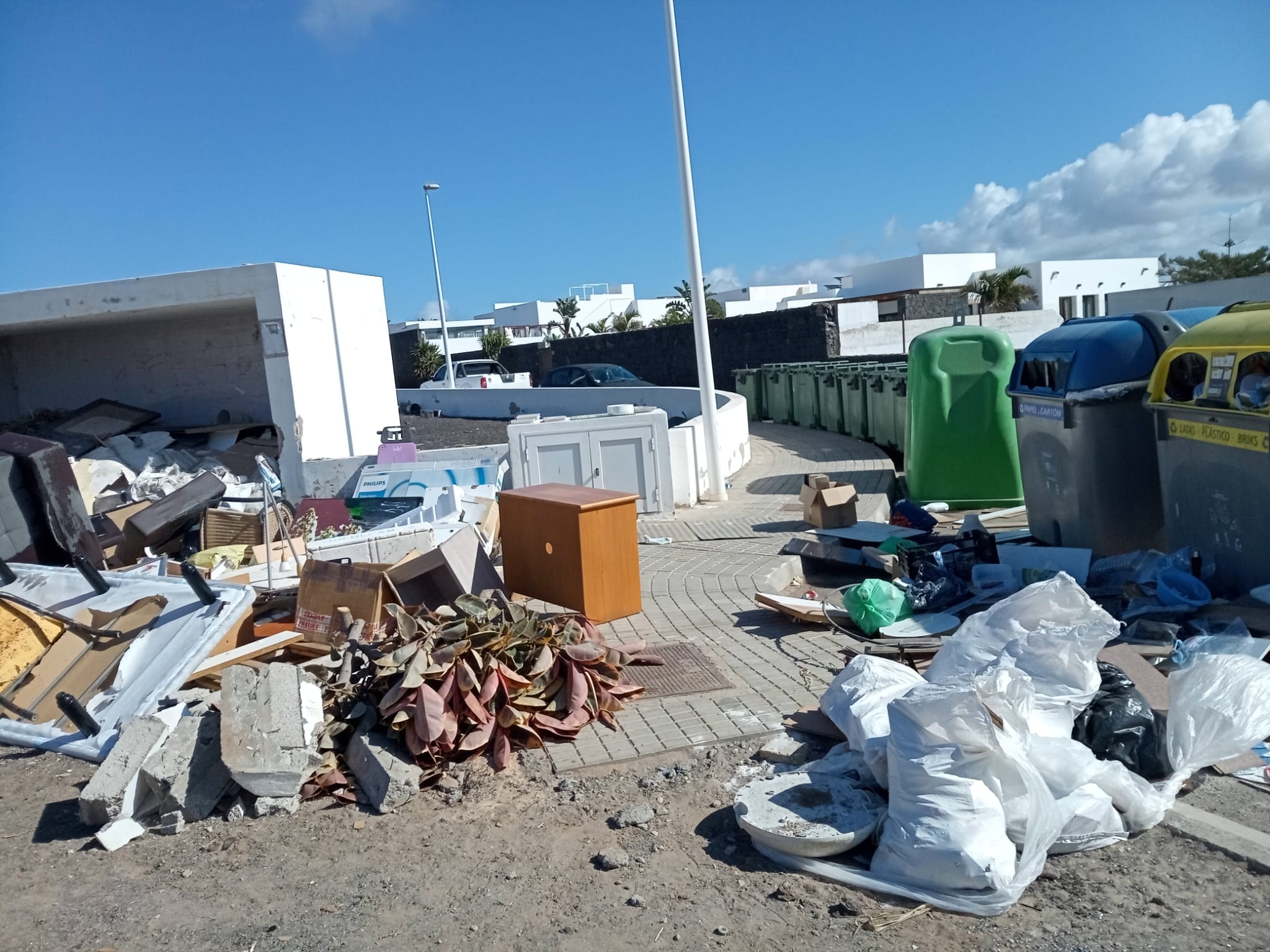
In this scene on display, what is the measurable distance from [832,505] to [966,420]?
2.28m

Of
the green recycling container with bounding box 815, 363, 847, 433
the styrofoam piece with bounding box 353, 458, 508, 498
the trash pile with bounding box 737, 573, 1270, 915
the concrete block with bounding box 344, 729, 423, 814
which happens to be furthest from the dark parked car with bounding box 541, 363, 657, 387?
the trash pile with bounding box 737, 573, 1270, 915

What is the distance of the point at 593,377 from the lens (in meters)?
23.4

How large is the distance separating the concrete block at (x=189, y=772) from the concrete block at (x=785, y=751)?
2.49m

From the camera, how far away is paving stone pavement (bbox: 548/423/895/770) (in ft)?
15.6

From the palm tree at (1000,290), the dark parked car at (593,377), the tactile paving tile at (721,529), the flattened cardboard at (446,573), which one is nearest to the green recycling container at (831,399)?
the dark parked car at (593,377)

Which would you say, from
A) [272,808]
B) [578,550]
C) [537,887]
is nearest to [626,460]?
[578,550]

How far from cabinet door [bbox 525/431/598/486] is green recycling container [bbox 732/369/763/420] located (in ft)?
40.7

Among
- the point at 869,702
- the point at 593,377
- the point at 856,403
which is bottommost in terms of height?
the point at 869,702

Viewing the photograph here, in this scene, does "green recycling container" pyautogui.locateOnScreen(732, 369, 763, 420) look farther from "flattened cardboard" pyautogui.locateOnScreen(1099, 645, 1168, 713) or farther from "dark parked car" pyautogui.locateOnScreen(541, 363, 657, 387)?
"flattened cardboard" pyautogui.locateOnScreen(1099, 645, 1168, 713)

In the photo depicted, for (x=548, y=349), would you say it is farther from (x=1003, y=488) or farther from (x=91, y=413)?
(x=1003, y=488)

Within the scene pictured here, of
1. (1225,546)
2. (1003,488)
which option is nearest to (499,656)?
(1225,546)

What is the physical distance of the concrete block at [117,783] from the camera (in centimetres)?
419

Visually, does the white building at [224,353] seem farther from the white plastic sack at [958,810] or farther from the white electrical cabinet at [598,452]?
the white plastic sack at [958,810]

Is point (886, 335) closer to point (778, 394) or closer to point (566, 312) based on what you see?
point (778, 394)
